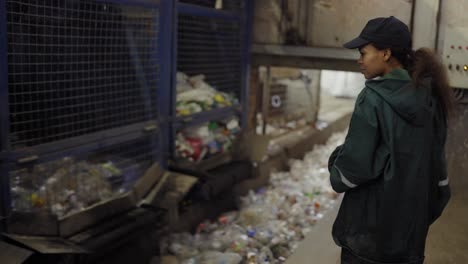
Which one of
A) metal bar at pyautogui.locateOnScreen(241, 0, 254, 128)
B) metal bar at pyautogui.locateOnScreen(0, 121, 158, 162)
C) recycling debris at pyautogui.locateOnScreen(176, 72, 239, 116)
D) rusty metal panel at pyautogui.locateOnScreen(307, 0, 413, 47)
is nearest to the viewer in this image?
metal bar at pyautogui.locateOnScreen(0, 121, 158, 162)

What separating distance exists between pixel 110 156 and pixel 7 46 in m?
1.32

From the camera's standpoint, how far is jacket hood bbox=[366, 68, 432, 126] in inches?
78.6

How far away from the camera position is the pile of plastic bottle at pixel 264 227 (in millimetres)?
4012

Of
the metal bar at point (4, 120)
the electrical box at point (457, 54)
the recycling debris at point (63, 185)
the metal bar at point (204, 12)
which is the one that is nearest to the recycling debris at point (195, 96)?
the metal bar at point (204, 12)

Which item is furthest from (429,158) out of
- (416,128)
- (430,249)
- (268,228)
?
(268,228)

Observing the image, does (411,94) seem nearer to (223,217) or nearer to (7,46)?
(7,46)

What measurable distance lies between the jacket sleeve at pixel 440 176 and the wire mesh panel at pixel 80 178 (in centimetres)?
235

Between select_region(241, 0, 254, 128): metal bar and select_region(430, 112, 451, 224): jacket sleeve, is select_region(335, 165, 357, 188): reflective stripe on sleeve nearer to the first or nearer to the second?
select_region(430, 112, 451, 224): jacket sleeve

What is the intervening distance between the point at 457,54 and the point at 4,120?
345cm

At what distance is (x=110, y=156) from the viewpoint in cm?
376

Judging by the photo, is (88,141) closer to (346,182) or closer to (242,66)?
(346,182)

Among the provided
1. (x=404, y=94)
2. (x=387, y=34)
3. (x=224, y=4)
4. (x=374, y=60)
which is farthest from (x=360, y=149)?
(x=224, y=4)

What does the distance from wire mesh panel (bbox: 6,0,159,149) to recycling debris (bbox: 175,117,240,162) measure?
581 mm

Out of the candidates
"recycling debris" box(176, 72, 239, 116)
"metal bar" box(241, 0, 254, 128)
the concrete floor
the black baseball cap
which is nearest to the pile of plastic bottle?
the concrete floor
